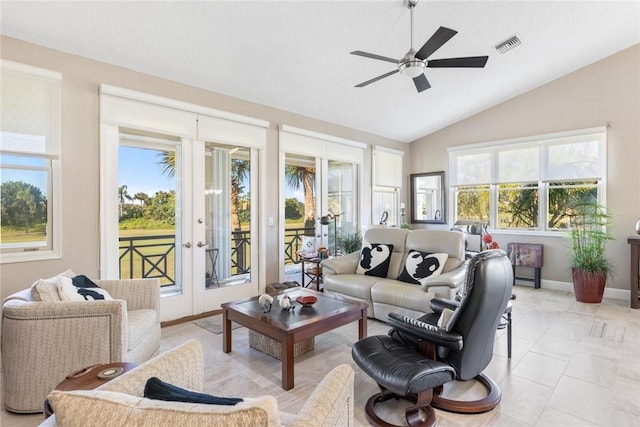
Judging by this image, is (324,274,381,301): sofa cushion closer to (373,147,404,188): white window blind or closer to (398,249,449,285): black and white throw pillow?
(398,249,449,285): black and white throw pillow

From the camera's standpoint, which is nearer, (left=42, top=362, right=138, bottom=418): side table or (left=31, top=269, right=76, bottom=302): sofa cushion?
(left=42, top=362, right=138, bottom=418): side table

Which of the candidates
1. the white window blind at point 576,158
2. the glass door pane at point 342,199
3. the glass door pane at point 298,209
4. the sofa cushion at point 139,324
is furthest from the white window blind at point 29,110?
the white window blind at point 576,158

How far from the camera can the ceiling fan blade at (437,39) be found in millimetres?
2553

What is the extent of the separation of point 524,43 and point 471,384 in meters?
4.15

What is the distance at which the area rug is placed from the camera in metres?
3.65

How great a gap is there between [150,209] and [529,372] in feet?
13.1

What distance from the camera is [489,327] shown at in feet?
6.97

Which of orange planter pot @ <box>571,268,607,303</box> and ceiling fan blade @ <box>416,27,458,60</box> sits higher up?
ceiling fan blade @ <box>416,27,458,60</box>

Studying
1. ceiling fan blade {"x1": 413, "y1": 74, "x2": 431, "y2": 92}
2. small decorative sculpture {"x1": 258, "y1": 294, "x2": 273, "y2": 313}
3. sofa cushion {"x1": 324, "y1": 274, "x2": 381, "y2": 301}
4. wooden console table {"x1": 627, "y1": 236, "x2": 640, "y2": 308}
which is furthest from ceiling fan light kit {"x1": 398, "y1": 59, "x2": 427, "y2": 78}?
wooden console table {"x1": 627, "y1": 236, "x2": 640, "y2": 308}

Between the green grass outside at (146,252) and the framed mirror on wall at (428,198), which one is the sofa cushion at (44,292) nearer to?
the green grass outside at (146,252)

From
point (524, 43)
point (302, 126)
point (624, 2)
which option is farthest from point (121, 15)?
point (624, 2)

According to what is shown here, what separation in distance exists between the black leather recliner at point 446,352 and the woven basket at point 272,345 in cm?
91

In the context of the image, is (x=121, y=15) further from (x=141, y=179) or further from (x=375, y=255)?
(x=375, y=255)

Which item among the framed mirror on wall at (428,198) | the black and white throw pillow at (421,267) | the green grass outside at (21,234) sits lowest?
the black and white throw pillow at (421,267)
